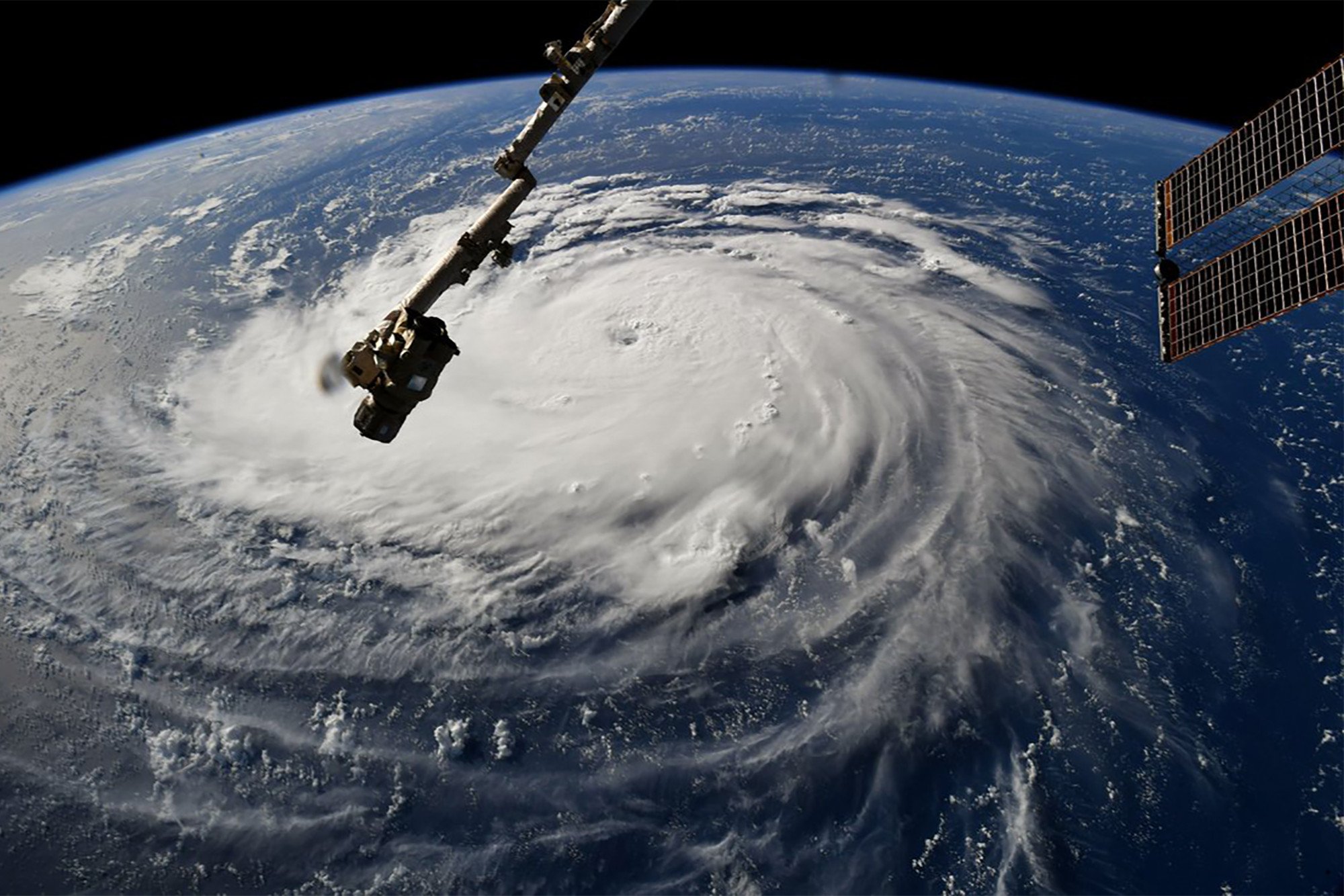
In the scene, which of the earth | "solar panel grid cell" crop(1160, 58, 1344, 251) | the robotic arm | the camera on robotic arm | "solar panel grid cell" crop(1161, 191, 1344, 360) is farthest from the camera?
the earth

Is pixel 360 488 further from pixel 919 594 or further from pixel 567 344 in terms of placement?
pixel 919 594

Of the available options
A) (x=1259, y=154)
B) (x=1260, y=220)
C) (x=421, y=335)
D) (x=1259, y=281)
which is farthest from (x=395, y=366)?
(x=1259, y=154)

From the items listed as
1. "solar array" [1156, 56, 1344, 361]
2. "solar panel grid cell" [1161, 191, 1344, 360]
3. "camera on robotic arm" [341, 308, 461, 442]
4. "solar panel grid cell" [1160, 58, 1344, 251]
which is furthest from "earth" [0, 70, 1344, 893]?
"solar panel grid cell" [1160, 58, 1344, 251]

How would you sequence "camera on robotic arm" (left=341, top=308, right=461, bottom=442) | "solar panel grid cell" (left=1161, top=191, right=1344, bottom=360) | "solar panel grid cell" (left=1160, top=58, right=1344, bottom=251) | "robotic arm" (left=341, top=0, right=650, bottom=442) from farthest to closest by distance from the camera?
"solar panel grid cell" (left=1160, top=58, right=1344, bottom=251) < "solar panel grid cell" (left=1161, top=191, right=1344, bottom=360) < "camera on robotic arm" (left=341, top=308, right=461, bottom=442) < "robotic arm" (left=341, top=0, right=650, bottom=442)

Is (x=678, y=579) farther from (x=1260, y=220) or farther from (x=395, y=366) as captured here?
(x=1260, y=220)

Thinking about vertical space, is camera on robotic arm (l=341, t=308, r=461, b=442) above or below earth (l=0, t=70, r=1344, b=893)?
above

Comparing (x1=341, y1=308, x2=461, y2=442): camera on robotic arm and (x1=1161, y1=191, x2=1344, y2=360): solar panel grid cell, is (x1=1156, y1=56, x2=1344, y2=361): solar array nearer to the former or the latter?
(x1=1161, y1=191, x2=1344, y2=360): solar panel grid cell

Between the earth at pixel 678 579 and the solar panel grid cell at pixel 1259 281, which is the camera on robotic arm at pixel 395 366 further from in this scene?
the solar panel grid cell at pixel 1259 281
